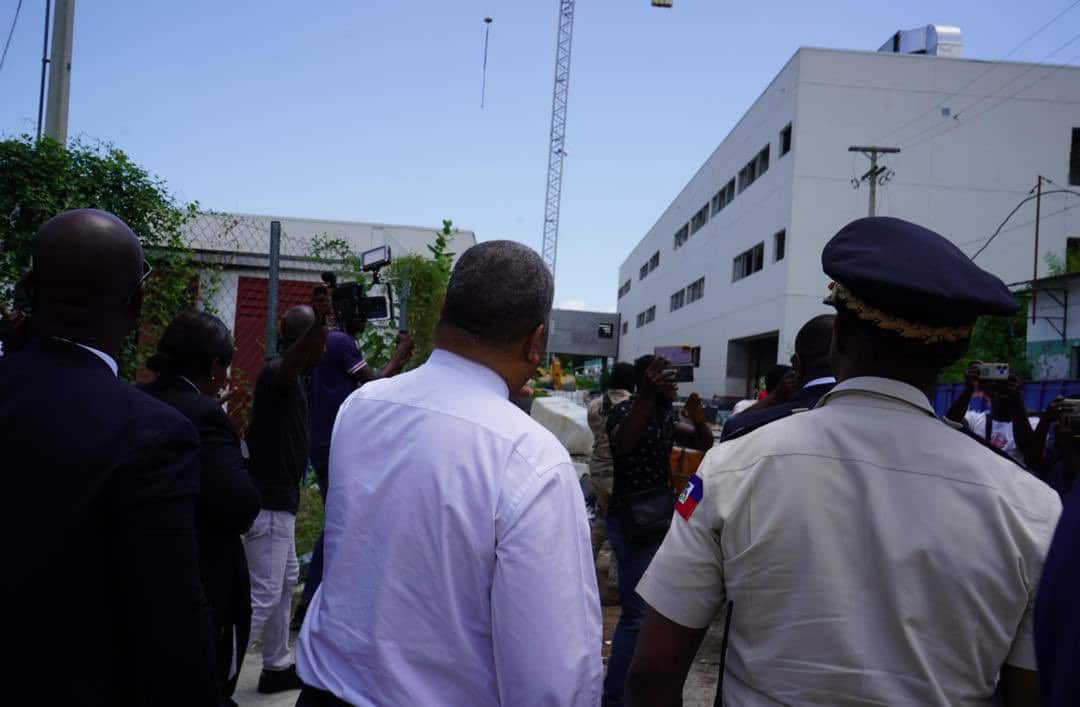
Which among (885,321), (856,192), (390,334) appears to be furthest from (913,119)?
(885,321)

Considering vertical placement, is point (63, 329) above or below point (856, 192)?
below

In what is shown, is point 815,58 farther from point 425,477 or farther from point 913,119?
point 425,477

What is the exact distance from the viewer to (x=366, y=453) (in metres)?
1.79

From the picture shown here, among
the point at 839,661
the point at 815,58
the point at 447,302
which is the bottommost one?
the point at 839,661

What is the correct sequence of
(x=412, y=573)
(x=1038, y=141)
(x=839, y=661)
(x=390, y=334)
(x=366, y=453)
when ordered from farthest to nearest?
(x=1038, y=141), (x=390, y=334), (x=366, y=453), (x=412, y=573), (x=839, y=661)

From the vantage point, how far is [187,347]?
2.71 meters

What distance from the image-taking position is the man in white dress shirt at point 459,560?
1.56 m

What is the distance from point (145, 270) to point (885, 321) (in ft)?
5.54

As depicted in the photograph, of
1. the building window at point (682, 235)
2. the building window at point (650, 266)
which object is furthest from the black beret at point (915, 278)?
the building window at point (650, 266)

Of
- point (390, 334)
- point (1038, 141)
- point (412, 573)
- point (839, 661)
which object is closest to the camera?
point (839, 661)

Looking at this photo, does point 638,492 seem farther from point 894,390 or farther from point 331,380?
point 894,390

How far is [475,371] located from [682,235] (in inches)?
1829

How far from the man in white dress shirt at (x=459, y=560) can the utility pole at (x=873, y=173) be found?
26.5m

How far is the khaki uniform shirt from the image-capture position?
1.48 m
